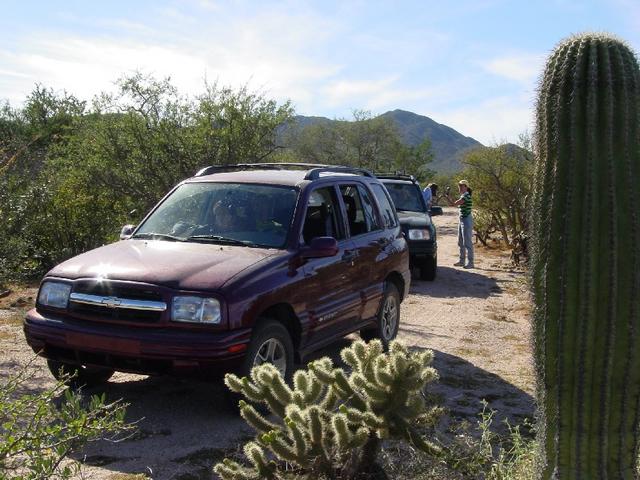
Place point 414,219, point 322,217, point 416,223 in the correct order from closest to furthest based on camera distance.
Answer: point 322,217 → point 416,223 → point 414,219

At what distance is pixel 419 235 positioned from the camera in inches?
527

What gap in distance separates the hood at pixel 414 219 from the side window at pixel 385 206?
5.05 meters

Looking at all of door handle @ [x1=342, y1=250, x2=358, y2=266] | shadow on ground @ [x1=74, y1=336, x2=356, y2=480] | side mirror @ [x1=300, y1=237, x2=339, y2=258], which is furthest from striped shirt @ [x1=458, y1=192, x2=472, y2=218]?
shadow on ground @ [x1=74, y1=336, x2=356, y2=480]

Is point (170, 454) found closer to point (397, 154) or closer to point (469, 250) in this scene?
point (469, 250)

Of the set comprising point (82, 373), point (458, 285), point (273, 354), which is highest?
point (273, 354)

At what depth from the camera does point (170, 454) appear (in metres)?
4.88

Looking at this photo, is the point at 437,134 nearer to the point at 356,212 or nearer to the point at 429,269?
the point at 429,269

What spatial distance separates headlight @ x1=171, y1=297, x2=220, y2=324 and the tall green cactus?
2.46 meters

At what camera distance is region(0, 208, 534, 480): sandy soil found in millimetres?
4828

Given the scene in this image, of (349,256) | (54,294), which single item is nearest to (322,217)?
(349,256)

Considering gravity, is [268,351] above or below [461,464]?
above

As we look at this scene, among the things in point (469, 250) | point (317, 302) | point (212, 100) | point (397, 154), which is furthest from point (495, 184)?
point (397, 154)

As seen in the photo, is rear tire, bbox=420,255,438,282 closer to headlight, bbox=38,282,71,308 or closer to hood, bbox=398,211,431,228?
hood, bbox=398,211,431,228

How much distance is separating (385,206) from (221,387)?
9.95 ft
